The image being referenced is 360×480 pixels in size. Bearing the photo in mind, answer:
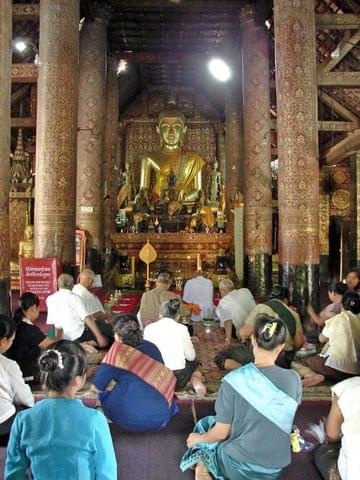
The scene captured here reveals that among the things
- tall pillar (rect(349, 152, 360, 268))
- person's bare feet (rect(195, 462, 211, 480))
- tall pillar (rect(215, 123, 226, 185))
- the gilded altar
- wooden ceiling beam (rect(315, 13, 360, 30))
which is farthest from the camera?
tall pillar (rect(215, 123, 226, 185))

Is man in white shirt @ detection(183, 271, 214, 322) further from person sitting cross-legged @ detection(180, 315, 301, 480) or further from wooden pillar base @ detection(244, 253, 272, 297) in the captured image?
person sitting cross-legged @ detection(180, 315, 301, 480)

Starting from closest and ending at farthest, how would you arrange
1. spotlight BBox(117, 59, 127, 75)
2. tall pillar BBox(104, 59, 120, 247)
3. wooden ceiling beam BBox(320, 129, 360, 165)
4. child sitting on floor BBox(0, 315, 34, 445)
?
1. child sitting on floor BBox(0, 315, 34, 445)
2. wooden ceiling beam BBox(320, 129, 360, 165)
3. tall pillar BBox(104, 59, 120, 247)
4. spotlight BBox(117, 59, 127, 75)

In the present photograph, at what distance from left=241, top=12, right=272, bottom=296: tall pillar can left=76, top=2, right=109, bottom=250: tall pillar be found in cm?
351

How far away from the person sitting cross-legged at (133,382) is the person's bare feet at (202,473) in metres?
0.52

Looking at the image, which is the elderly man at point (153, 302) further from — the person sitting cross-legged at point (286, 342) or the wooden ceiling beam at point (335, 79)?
the wooden ceiling beam at point (335, 79)

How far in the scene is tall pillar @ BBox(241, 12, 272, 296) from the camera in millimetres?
10125

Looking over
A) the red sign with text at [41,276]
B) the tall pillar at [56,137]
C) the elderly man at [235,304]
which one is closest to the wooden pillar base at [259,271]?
the tall pillar at [56,137]

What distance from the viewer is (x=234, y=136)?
44.1ft

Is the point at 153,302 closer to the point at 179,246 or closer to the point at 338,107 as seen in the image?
the point at 179,246

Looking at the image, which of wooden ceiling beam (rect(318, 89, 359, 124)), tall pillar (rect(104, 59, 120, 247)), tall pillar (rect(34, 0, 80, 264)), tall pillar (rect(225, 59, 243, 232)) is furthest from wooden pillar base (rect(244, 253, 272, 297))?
wooden ceiling beam (rect(318, 89, 359, 124))

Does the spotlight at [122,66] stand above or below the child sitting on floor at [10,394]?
above

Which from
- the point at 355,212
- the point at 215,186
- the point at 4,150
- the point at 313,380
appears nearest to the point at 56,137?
the point at 4,150

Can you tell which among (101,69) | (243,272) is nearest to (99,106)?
(101,69)

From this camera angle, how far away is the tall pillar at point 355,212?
42.2ft
